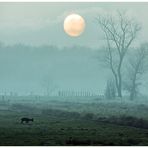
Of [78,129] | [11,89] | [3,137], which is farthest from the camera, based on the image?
[11,89]

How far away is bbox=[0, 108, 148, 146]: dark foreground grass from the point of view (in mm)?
28109

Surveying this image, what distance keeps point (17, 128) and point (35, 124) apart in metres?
3.80

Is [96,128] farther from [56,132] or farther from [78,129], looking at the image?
[56,132]

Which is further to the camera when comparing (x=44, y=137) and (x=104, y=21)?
(x=104, y=21)

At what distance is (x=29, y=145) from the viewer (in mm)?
26672

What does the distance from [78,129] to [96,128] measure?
190 centimetres

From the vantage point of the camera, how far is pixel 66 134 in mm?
32062

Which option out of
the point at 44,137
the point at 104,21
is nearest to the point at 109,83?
the point at 104,21

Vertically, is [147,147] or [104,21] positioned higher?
[104,21]

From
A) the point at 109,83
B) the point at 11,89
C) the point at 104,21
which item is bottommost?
the point at 11,89

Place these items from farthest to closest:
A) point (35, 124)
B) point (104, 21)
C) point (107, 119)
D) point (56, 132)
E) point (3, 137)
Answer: point (104, 21)
point (107, 119)
point (35, 124)
point (56, 132)
point (3, 137)

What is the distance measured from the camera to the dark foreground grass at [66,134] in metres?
28.1

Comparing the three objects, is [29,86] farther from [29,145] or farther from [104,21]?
[29,145]

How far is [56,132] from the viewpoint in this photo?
109ft
